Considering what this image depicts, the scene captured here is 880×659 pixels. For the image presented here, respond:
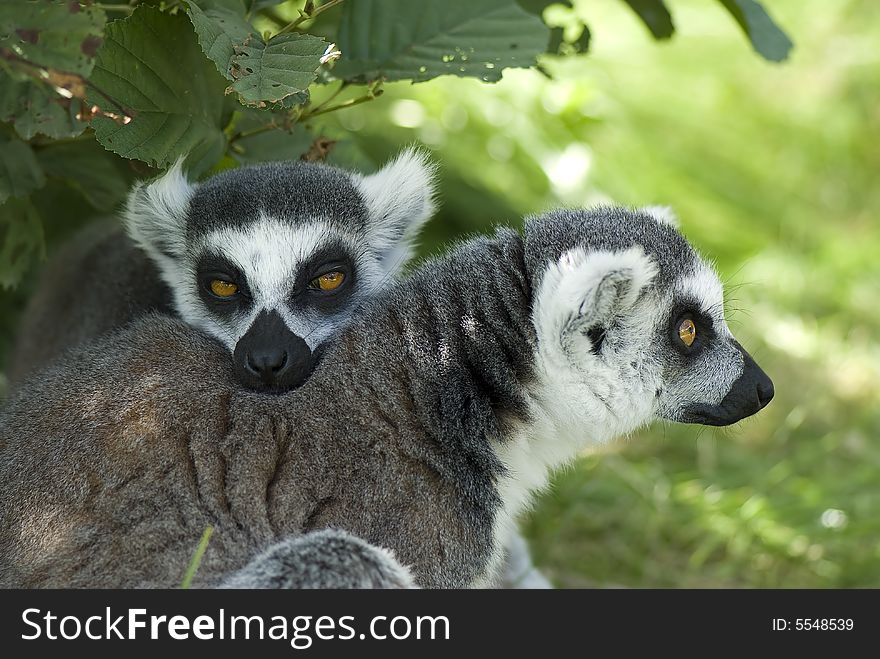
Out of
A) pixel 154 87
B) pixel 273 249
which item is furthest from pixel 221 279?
pixel 154 87

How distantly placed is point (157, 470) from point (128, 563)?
320 millimetres

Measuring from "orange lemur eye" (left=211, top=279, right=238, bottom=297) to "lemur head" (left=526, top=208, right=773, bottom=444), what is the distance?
1.31 m

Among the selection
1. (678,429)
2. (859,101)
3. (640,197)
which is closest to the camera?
(678,429)

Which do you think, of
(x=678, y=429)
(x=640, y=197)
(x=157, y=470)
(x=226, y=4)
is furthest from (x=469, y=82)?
(x=157, y=470)

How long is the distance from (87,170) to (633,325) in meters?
2.65

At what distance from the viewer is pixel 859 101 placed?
457 inches

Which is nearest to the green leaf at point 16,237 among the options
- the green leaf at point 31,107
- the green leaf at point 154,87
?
the green leaf at point 154,87

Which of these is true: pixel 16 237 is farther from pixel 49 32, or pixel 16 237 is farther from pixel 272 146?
pixel 49 32

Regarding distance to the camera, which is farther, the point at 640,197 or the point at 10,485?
the point at 640,197

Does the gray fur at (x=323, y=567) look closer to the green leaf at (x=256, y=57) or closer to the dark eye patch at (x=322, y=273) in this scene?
the dark eye patch at (x=322, y=273)

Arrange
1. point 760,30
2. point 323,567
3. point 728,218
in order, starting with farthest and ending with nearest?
point 728,218, point 760,30, point 323,567

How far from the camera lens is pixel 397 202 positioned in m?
4.78
